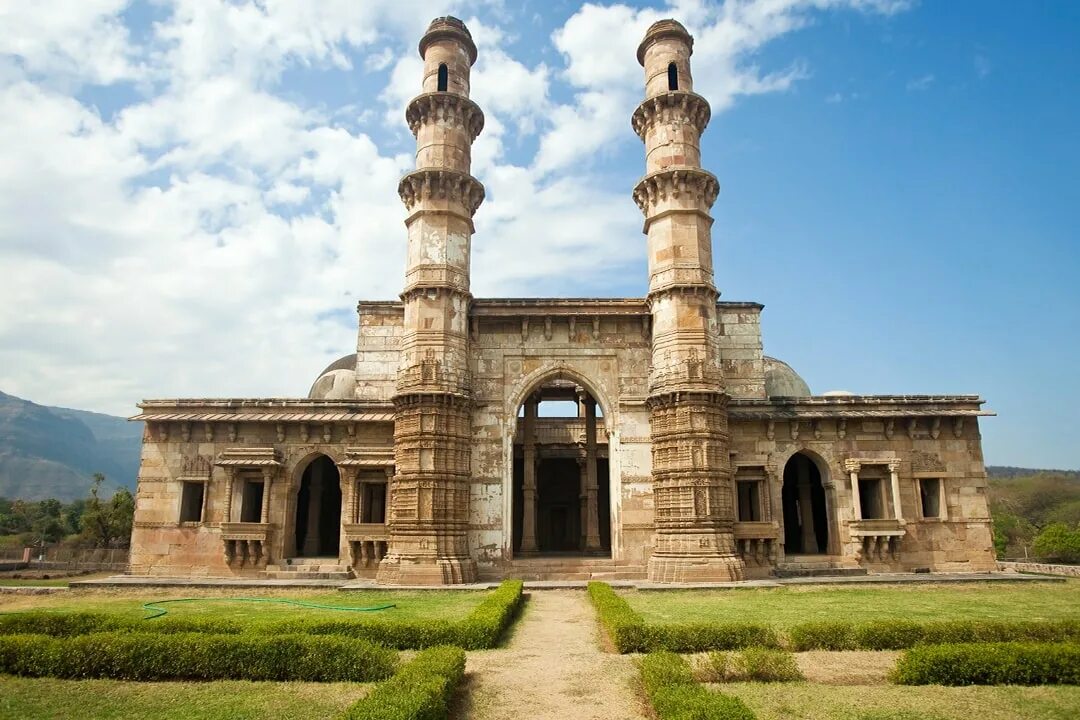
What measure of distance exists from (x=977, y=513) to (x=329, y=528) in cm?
2560

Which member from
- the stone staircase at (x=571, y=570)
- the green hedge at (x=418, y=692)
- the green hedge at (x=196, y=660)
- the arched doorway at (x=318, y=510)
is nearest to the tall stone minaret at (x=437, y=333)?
the stone staircase at (x=571, y=570)

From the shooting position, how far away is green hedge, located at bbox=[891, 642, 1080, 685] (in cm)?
965

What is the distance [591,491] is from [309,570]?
1084 cm

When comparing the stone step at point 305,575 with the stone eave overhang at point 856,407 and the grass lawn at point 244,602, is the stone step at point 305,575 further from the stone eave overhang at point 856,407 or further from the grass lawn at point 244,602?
the stone eave overhang at point 856,407

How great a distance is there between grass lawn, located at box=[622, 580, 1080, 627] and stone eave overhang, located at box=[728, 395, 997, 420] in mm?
6395

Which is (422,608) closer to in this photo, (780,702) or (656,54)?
(780,702)

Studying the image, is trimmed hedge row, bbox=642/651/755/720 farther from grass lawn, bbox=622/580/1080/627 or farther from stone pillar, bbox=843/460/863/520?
stone pillar, bbox=843/460/863/520

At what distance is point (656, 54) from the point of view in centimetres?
2677

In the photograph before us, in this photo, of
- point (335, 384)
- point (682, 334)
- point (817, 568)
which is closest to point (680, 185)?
point (682, 334)

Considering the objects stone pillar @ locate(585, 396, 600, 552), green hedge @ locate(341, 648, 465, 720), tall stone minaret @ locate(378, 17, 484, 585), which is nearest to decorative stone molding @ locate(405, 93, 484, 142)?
tall stone minaret @ locate(378, 17, 484, 585)

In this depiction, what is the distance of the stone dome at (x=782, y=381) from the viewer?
102 feet

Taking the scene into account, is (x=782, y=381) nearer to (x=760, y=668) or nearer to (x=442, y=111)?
(x=442, y=111)

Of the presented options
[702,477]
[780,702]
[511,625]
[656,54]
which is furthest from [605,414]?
[780,702]

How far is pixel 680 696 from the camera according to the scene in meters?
7.86
